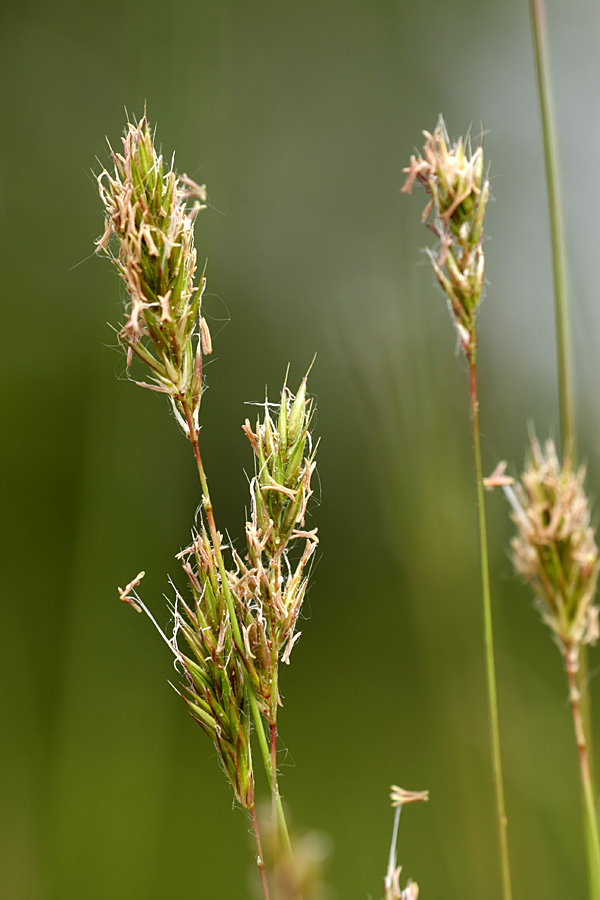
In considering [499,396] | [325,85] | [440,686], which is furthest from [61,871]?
[325,85]

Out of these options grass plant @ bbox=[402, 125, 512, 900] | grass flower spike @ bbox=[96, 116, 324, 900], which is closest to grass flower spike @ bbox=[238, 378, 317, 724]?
grass flower spike @ bbox=[96, 116, 324, 900]

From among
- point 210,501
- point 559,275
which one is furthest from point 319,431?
point 210,501

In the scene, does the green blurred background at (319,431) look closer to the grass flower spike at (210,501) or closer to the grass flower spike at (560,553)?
the grass flower spike at (210,501)

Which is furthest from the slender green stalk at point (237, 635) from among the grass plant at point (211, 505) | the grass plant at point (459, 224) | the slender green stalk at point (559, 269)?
the slender green stalk at point (559, 269)

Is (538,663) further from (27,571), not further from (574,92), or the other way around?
(27,571)

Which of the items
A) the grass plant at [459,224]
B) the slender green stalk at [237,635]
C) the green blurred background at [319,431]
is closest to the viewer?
the slender green stalk at [237,635]
